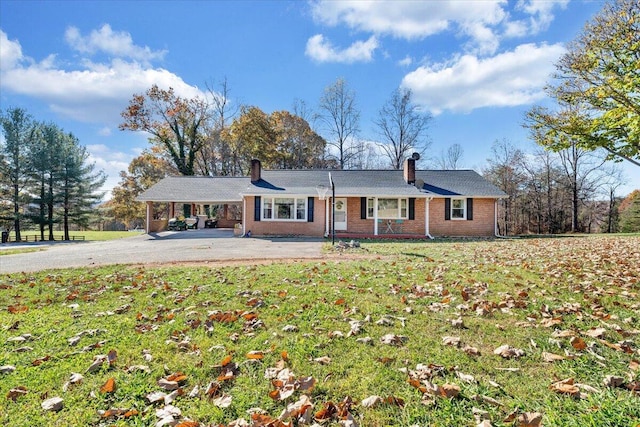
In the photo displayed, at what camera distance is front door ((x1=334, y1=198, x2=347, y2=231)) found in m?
19.6

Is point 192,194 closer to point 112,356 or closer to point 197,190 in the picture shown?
point 197,190

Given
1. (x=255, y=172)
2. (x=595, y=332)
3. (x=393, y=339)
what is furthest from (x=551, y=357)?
(x=255, y=172)

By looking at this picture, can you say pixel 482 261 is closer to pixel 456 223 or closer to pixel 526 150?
pixel 456 223

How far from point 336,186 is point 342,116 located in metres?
17.6

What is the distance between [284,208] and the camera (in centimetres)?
1944

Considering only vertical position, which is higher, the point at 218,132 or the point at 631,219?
the point at 218,132

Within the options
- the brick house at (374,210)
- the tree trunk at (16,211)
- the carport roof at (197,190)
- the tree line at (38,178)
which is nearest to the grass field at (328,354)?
the brick house at (374,210)

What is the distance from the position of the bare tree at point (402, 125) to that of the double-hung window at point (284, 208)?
754 inches

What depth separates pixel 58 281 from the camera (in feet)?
20.9

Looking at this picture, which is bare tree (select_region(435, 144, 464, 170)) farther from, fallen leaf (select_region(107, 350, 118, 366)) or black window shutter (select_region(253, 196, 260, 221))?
fallen leaf (select_region(107, 350, 118, 366))

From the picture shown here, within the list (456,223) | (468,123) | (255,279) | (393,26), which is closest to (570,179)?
(468,123)

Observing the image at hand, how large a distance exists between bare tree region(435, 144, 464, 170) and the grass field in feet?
117

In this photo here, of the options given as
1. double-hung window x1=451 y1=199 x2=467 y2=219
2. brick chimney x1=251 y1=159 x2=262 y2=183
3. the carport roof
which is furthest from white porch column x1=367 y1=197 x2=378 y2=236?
the carport roof

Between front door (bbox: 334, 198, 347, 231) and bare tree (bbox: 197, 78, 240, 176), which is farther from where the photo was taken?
bare tree (bbox: 197, 78, 240, 176)
